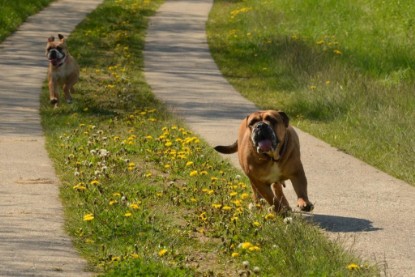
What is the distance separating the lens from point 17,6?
96.5 feet

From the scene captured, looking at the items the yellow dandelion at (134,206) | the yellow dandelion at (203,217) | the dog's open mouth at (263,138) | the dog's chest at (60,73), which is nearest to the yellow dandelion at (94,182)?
the yellow dandelion at (134,206)

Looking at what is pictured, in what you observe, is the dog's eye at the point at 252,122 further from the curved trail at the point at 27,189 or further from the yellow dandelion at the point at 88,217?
the curved trail at the point at 27,189

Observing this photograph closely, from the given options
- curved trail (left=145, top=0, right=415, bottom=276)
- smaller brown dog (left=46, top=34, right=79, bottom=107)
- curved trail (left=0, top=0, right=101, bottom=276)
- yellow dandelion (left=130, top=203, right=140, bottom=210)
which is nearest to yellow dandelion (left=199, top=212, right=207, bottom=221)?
yellow dandelion (left=130, top=203, right=140, bottom=210)

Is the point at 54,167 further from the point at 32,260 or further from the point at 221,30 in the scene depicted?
the point at 221,30

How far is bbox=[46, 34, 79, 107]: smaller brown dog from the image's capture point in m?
16.1

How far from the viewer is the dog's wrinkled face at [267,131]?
340 inches

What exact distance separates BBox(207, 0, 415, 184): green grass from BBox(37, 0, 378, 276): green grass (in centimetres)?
186

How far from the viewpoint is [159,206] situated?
31.0 ft

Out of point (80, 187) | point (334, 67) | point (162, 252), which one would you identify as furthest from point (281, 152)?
point (334, 67)

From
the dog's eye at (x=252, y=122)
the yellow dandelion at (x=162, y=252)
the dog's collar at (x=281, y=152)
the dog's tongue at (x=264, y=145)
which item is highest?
the dog's eye at (x=252, y=122)

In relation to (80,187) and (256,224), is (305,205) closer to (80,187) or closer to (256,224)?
(256,224)

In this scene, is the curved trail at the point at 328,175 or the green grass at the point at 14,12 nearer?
the curved trail at the point at 328,175

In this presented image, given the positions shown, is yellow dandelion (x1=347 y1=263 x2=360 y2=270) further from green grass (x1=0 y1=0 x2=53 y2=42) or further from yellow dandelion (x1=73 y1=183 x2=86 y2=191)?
green grass (x1=0 y1=0 x2=53 y2=42)

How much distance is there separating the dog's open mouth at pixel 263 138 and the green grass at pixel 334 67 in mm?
2664
